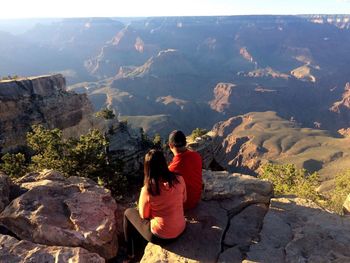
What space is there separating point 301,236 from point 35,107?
3150 centimetres

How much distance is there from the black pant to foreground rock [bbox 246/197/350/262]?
2616mm

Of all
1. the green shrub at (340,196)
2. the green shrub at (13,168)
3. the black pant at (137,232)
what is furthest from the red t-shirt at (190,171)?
the green shrub at (13,168)

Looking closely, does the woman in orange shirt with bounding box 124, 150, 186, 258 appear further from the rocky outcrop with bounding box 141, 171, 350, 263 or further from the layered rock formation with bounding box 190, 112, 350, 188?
the layered rock formation with bounding box 190, 112, 350, 188

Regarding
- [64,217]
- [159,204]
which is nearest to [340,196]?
[159,204]

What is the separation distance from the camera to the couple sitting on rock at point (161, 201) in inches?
400

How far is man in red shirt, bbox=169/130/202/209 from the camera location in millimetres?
11867

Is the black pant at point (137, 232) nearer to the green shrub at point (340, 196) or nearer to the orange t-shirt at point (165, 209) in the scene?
the orange t-shirt at point (165, 209)

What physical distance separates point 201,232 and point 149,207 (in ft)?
6.01

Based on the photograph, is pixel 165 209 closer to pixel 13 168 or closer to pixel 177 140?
pixel 177 140

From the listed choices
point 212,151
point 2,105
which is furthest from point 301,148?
point 2,105

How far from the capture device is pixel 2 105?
35.2 m

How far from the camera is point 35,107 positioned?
3791cm

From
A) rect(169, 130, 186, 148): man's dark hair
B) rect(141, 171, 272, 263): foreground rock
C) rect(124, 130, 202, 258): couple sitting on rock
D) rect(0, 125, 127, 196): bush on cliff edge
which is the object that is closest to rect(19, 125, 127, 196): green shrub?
rect(0, 125, 127, 196): bush on cliff edge

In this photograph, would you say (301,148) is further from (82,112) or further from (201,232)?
(201,232)
